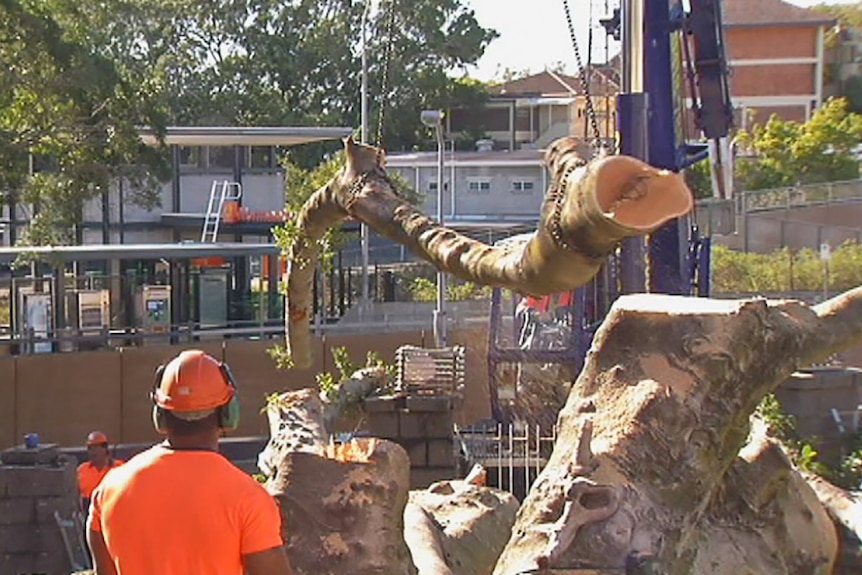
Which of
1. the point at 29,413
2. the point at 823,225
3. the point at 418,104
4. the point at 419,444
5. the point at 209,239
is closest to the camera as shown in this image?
the point at 419,444

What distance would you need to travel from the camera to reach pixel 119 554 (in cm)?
379

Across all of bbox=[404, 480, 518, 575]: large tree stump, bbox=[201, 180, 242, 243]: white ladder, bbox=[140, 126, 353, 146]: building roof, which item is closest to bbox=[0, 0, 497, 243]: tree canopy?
bbox=[201, 180, 242, 243]: white ladder

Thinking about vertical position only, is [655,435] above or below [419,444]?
above

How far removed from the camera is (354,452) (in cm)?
552

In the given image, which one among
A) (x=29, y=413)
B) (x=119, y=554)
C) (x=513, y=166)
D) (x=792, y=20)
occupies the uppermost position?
(x=792, y=20)

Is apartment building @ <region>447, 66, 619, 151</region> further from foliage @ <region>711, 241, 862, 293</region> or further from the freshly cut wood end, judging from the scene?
the freshly cut wood end

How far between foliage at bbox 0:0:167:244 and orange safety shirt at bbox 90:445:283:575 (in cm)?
1325

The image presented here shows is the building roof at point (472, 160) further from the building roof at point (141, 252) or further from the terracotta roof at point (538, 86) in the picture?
the building roof at point (141, 252)

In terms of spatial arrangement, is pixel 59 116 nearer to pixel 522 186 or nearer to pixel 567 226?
Answer: pixel 567 226

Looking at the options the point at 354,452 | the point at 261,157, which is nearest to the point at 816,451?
the point at 354,452

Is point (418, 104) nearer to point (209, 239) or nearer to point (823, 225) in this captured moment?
point (823, 225)

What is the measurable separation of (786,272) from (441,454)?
1610cm

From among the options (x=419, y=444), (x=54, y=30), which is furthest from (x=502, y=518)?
(x=54, y=30)

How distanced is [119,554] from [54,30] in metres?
13.5
